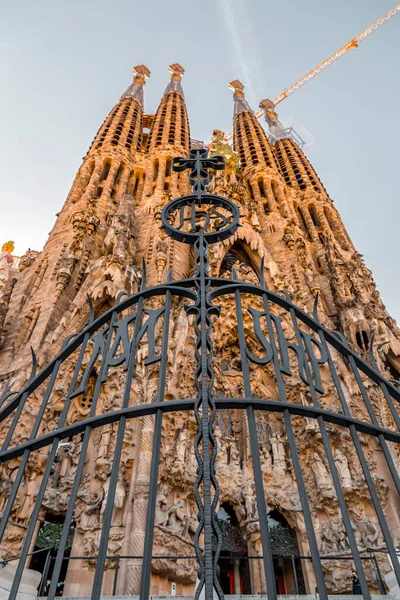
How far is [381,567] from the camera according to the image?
741 cm

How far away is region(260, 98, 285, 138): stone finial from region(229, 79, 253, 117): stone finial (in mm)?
2037

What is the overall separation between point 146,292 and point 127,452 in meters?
6.05

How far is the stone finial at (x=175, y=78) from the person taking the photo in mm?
33125

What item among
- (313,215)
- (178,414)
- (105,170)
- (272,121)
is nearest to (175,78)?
(272,121)

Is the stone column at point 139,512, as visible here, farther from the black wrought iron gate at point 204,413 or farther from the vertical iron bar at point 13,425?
the vertical iron bar at point 13,425

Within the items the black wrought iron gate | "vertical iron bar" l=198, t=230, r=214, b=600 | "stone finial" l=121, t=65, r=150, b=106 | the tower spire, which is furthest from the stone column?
the tower spire

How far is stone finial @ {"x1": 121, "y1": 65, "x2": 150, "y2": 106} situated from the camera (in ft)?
98.0

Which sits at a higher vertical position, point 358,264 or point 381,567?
point 358,264

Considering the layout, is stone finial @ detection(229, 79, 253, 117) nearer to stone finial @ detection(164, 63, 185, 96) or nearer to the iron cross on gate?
stone finial @ detection(164, 63, 185, 96)

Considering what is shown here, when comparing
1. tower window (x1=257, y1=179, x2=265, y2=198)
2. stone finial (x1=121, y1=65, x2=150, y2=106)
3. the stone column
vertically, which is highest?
stone finial (x1=121, y1=65, x2=150, y2=106)

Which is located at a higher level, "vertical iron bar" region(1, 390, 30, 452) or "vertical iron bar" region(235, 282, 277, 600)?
"vertical iron bar" region(1, 390, 30, 452)

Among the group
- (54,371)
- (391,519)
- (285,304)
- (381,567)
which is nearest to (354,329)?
(391,519)

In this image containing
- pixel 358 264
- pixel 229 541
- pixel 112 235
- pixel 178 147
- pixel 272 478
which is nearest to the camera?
pixel 229 541

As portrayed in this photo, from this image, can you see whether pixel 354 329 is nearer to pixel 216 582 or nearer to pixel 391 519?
pixel 391 519
